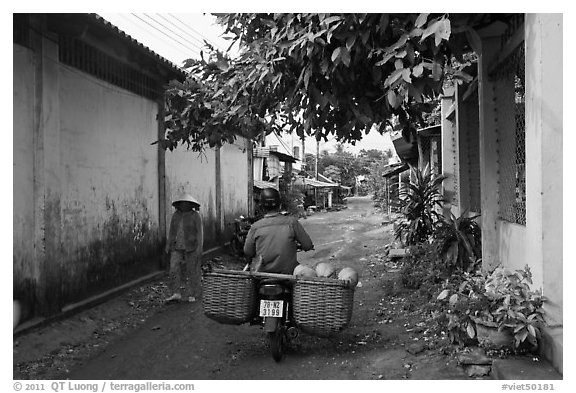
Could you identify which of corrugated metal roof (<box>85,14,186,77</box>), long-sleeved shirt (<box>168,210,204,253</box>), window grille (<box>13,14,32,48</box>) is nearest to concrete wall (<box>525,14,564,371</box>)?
corrugated metal roof (<box>85,14,186,77</box>)

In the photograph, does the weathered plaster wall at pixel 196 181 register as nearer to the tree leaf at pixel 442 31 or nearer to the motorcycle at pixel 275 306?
the motorcycle at pixel 275 306

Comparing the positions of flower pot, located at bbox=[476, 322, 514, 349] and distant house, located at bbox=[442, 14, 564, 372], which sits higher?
distant house, located at bbox=[442, 14, 564, 372]

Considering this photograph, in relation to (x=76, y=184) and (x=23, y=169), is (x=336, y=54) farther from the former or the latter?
(x=76, y=184)

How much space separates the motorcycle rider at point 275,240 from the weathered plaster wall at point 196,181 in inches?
153

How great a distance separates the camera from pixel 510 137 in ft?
17.9

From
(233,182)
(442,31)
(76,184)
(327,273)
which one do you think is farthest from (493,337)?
(233,182)

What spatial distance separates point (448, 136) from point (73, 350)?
7856 mm

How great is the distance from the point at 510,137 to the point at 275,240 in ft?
8.89

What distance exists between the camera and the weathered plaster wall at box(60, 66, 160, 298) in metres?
6.12

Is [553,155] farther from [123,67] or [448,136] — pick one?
[448,136]

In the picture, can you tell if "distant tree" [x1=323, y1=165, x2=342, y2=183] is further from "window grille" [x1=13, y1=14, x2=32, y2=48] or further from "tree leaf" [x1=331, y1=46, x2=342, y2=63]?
"tree leaf" [x1=331, y1=46, x2=342, y2=63]

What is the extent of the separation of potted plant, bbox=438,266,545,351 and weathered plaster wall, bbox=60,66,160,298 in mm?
4430
